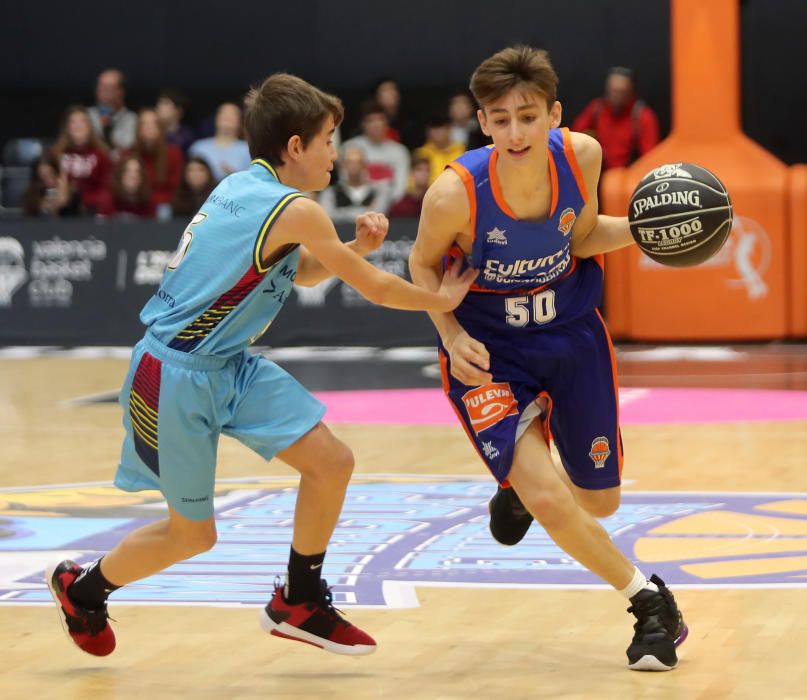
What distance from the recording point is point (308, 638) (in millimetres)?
4641

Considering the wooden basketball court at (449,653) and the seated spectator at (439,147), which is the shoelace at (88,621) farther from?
the seated spectator at (439,147)

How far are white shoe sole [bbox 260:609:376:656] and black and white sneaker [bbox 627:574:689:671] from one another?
767 millimetres

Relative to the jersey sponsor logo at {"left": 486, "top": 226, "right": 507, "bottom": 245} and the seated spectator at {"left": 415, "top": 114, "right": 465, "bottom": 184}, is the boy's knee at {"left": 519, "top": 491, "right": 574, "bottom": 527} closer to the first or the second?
the jersey sponsor logo at {"left": 486, "top": 226, "right": 507, "bottom": 245}

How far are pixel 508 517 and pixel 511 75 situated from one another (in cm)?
177

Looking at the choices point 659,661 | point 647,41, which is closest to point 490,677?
point 659,661

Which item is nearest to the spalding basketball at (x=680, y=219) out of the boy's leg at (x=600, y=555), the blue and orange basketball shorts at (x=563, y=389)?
the blue and orange basketball shorts at (x=563, y=389)

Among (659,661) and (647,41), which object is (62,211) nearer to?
(647,41)

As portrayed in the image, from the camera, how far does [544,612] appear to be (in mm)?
5195

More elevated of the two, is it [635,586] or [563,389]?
[563,389]

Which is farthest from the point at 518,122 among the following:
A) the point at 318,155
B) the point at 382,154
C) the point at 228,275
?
the point at 382,154

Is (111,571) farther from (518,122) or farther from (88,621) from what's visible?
(518,122)

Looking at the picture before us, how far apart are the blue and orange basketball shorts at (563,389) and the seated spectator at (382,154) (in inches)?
377

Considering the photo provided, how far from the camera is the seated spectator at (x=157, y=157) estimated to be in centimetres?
1427

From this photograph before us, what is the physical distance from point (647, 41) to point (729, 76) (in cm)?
342
